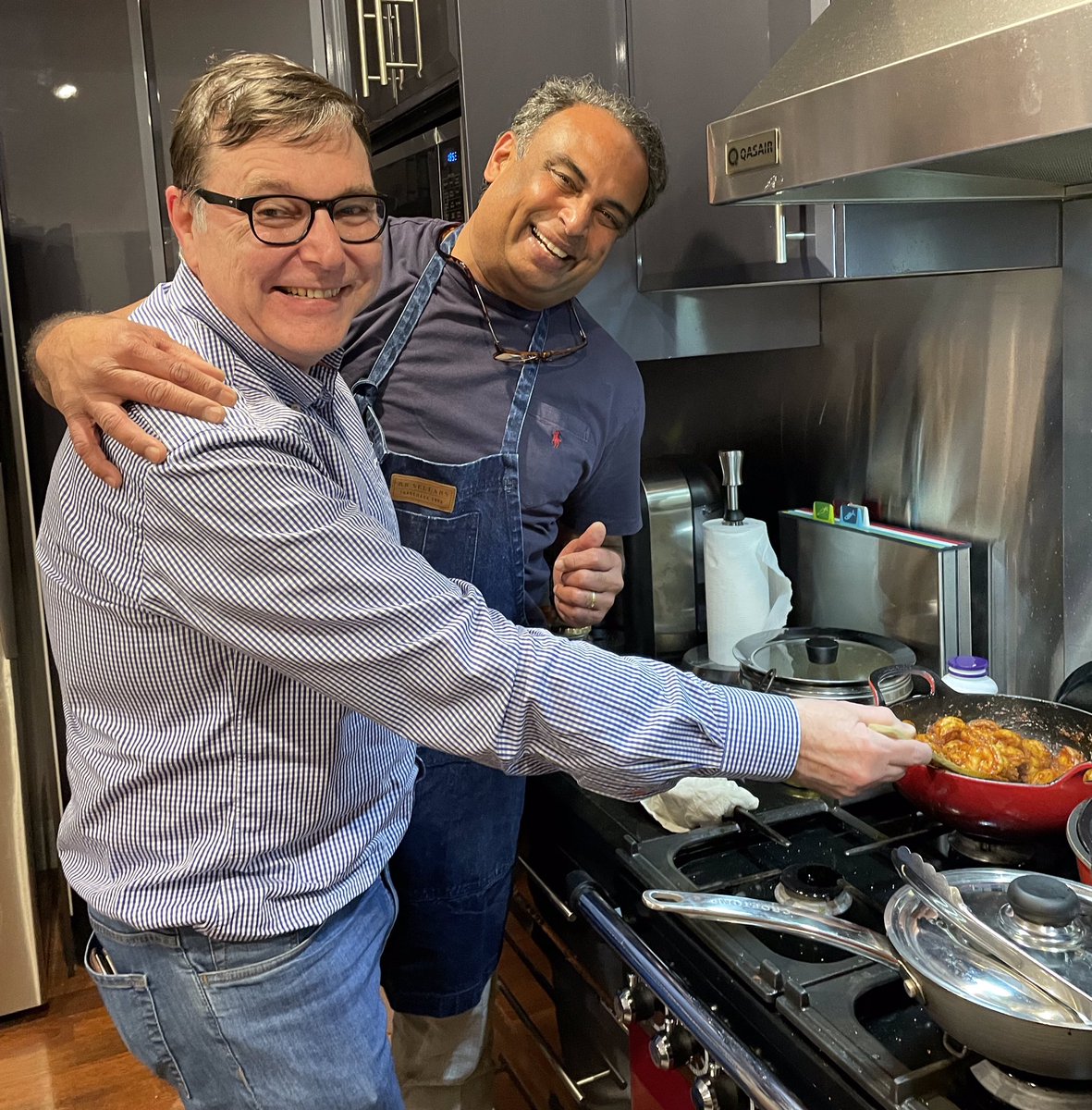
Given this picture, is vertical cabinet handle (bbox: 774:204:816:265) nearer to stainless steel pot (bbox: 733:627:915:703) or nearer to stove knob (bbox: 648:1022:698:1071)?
stainless steel pot (bbox: 733:627:915:703)

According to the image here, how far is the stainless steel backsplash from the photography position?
1.57m

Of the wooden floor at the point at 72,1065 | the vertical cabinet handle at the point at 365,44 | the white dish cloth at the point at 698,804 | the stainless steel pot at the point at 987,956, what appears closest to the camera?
the stainless steel pot at the point at 987,956

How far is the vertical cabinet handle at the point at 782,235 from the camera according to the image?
4.71 feet

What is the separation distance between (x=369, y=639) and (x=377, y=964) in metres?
0.44

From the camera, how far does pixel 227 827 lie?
3.14 ft

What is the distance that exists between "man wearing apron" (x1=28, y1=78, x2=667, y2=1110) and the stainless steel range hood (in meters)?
0.24

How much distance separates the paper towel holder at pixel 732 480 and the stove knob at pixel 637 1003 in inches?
35.3

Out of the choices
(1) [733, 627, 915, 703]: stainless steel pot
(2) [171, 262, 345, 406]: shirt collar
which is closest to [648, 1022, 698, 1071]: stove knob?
(1) [733, 627, 915, 703]: stainless steel pot

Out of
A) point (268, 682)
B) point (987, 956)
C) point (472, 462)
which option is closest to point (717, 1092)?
point (987, 956)

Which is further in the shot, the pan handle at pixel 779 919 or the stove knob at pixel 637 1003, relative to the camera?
the stove knob at pixel 637 1003

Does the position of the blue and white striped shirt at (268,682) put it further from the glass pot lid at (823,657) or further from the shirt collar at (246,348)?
the glass pot lid at (823,657)

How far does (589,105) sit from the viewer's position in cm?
140

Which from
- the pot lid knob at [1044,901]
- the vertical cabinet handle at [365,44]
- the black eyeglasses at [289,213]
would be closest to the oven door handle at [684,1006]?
the pot lid knob at [1044,901]

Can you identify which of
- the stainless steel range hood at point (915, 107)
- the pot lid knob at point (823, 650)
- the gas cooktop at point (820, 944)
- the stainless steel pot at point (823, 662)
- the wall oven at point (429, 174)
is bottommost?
the gas cooktop at point (820, 944)
